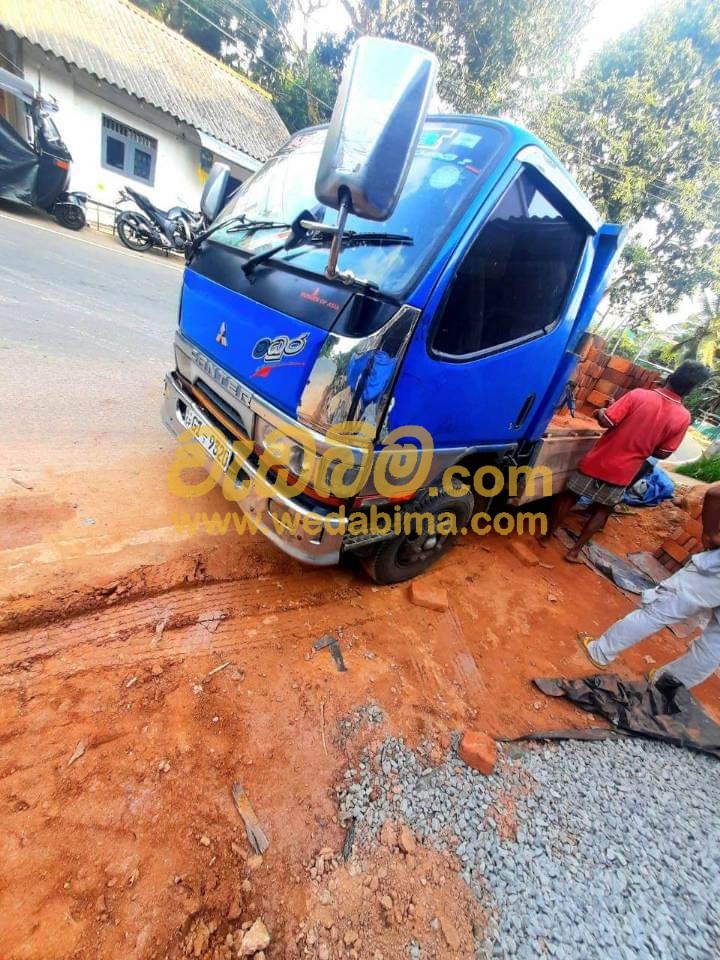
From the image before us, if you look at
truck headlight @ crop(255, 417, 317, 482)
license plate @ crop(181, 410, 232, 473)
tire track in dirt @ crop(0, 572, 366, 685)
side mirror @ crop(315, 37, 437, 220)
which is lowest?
tire track in dirt @ crop(0, 572, 366, 685)

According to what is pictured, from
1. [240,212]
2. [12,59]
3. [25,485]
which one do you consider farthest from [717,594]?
[12,59]

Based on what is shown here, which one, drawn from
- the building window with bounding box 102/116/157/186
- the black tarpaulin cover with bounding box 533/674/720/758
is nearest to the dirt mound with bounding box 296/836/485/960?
the black tarpaulin cover with bounding box 533/674/720/758

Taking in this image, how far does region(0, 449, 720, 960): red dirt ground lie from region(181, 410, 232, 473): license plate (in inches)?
25.3

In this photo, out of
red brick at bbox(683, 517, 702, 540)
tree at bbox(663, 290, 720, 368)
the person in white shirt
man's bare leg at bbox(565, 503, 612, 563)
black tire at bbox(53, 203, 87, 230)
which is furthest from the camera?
tree at bbox(663, 290, 720, 368)

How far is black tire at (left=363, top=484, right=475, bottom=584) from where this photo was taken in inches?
107

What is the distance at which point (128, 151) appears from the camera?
41.8ft

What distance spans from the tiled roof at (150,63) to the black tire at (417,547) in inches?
596

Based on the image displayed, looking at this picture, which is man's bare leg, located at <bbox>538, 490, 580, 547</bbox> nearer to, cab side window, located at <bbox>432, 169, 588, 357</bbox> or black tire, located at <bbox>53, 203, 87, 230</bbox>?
cab side window, located at <bbox>432, 169, 588, 357</bbox>

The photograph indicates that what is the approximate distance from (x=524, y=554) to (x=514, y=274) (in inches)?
98.4

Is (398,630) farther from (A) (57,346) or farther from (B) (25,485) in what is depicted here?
(A) (57,346)

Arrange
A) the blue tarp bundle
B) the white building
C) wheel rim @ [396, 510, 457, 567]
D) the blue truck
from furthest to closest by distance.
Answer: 1. the white building
2. the blue tarp bundle
3. wheel rim @ [396, 510, 457, 567]
4. the blue truck

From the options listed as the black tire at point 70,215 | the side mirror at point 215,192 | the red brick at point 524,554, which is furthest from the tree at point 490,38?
the red brick at point 524,554

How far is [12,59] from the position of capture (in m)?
11.1

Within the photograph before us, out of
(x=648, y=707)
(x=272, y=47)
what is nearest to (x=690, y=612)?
(x=648, y=707)
